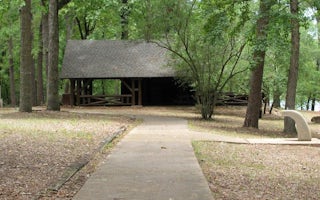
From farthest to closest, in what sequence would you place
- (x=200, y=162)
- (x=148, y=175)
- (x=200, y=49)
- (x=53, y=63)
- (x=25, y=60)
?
1. (x=53, y=63)
2. (x=200, y=49)
3. (x=25, y=60)
4. (x=200, y=162)
5. (x=148, y=175)

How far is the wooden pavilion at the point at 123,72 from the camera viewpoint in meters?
29.6

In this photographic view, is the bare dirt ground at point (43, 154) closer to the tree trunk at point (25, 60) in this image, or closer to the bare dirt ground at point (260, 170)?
the bare dirt ground at point (260, 170)

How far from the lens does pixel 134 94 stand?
3002cm

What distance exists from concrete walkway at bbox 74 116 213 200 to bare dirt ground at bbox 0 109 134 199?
0.35 metres

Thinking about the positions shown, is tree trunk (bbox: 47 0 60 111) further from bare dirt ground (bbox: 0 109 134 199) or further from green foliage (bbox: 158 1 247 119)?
bare dirt ground (bbox: 0 109 134 199)

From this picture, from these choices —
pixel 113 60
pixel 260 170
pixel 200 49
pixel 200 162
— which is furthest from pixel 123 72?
pixel 260 170

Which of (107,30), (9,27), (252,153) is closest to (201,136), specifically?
(252,153)

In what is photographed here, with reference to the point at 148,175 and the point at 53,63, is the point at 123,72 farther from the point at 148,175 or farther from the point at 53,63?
the point at 148,175

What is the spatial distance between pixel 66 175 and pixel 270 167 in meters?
4.42

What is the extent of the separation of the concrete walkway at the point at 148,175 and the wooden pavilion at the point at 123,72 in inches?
701

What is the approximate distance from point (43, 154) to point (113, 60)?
22.1m

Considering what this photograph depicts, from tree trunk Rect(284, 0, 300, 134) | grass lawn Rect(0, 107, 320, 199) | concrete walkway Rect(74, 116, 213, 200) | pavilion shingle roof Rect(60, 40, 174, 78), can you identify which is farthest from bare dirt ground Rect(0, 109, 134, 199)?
pavilion shingle roof Rect(60, 40, 174, 78)

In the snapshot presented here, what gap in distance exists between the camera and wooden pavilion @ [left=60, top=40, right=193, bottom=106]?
29.6 m

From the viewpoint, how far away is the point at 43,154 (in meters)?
9.43
